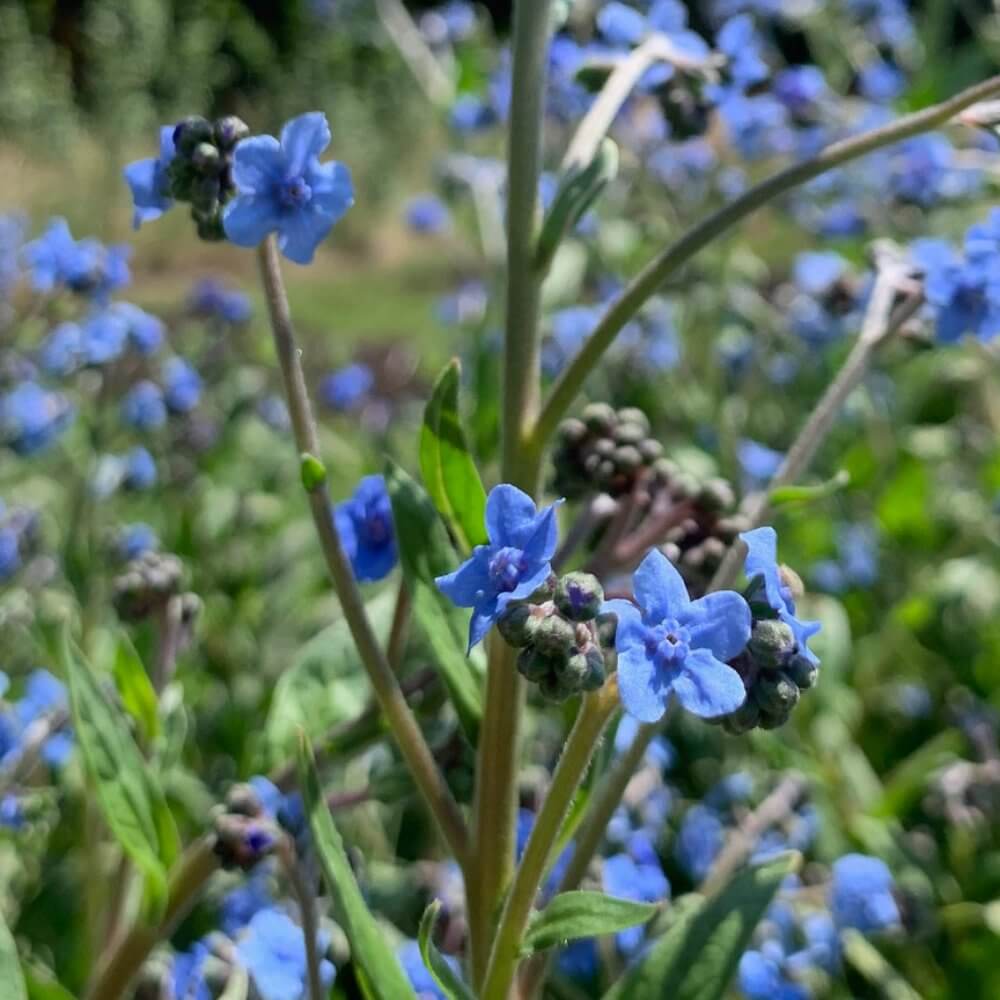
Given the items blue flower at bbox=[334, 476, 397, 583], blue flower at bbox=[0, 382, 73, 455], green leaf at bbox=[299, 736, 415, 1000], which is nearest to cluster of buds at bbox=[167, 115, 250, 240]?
blue flower at bbox=[334, 476, 397, 583]

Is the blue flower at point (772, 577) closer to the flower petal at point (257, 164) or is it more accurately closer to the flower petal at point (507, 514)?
the flower petal at point (507, 514)

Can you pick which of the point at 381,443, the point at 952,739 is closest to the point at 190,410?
the point at 381,443

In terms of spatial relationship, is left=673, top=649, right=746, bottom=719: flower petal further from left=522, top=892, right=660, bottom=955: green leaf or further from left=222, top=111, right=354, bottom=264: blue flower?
left=222, top=111, right=354, bottom=264: blue flower

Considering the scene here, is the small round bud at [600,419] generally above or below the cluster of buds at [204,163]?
below

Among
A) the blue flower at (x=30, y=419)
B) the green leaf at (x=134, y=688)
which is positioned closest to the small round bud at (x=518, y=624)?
the green leaf at (x=134, y=688)

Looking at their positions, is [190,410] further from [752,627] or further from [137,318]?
Answer: [752,627]

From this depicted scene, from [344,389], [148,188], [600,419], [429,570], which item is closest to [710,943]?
[429,570]
